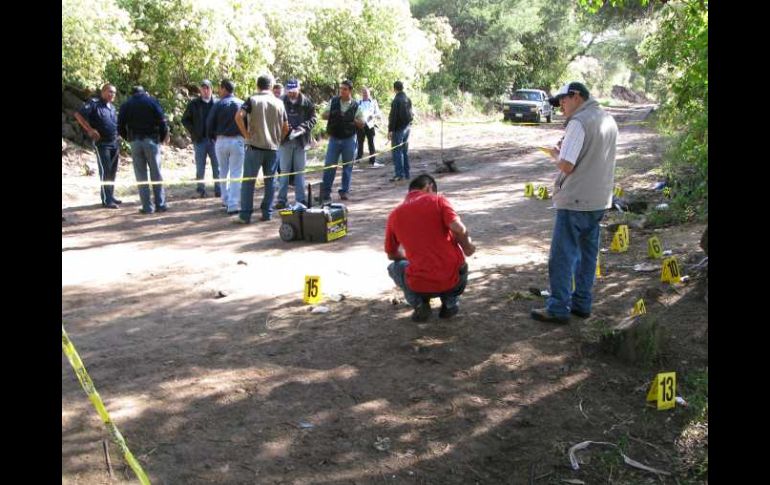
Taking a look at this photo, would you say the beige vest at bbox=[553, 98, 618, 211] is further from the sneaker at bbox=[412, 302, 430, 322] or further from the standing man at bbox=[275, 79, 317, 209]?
the standing man at bbox=[275, 79, 317, 209]

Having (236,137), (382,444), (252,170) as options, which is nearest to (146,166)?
(236,137)

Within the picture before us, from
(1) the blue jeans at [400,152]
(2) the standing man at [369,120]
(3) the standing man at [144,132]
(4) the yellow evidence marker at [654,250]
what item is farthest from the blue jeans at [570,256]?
(2) the standing man at [369,120]

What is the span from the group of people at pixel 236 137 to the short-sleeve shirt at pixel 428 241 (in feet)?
16.8

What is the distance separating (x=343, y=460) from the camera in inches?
156

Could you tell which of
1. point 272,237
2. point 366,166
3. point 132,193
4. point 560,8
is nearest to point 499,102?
point 560,8

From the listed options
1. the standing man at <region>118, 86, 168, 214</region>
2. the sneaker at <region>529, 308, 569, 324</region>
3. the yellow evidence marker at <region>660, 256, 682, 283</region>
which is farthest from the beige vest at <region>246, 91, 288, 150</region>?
the yellow evidence marker at <region>660, 256, 682, 283</region>

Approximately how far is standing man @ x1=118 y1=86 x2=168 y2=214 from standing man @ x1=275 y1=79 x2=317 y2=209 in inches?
80.6

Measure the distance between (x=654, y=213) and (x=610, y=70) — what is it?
230 feet

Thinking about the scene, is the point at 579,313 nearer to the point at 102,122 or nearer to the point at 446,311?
the point at 446,311

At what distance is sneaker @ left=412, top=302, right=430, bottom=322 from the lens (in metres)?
6.03

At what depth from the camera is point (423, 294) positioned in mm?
5949

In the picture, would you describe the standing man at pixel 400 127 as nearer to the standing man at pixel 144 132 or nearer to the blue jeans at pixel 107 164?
the standing man at pixel 144 132
